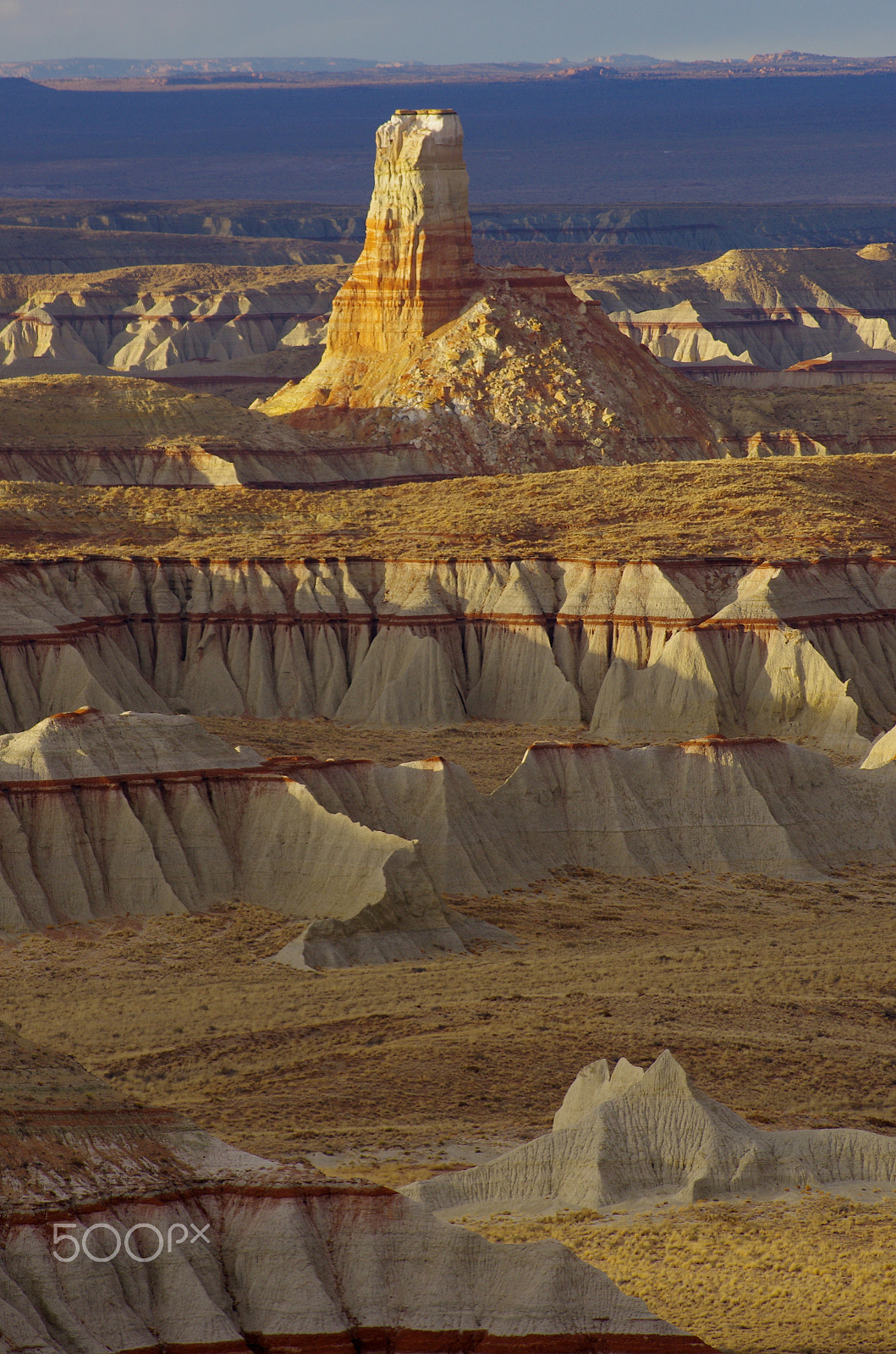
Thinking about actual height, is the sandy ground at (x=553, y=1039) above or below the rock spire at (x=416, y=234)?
below

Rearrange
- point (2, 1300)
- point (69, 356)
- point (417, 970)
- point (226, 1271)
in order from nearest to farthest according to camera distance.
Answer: point (2, 1300) → point (226, 1271) → point (417, 970) → point (69, 356)

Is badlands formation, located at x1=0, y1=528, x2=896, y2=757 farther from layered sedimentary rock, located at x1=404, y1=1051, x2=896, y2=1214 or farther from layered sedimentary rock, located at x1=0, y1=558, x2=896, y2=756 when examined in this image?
layered sedimentary rock, located at x1=404, y1=1051, x2=896, y2=1214

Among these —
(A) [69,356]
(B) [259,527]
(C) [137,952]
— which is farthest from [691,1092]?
(A) [69,356]

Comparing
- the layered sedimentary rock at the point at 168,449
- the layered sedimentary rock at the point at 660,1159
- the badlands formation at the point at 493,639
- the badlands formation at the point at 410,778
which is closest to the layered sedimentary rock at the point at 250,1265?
the badlands formation at the point at 410,778

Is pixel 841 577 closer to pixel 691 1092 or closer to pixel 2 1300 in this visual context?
pixel 691 1092

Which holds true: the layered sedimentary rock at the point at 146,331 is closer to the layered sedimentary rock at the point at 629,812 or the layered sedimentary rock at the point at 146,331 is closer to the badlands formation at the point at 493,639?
the badlands formation at the point at 493,639

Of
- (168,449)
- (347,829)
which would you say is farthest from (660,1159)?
(168,449)

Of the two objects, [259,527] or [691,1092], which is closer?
[691,1092]
